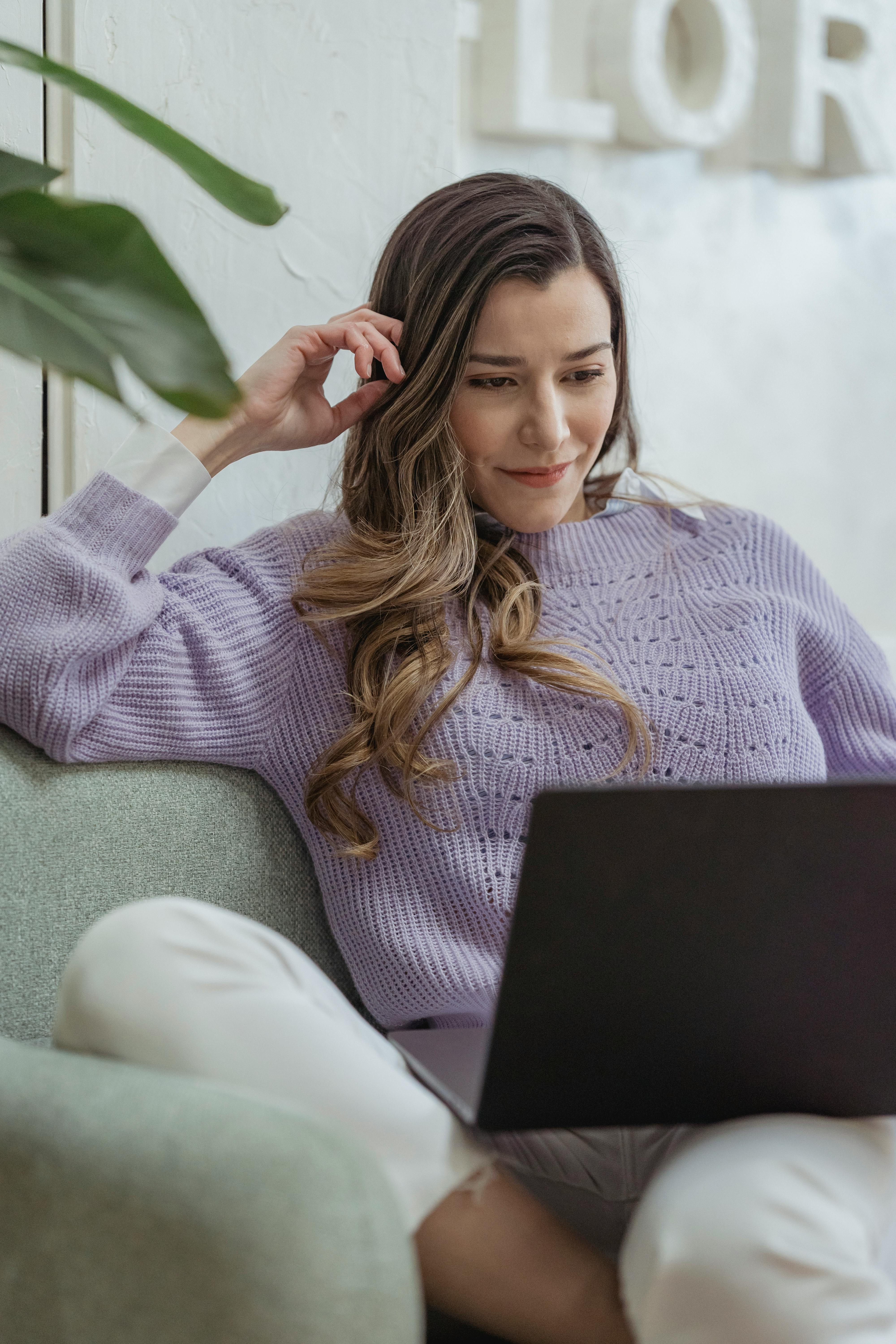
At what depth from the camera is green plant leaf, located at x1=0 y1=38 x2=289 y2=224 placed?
0.65m

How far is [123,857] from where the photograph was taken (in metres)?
1.16

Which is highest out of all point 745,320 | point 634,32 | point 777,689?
point 634,32

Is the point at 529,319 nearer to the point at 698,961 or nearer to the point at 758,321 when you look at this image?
the point at 698,961

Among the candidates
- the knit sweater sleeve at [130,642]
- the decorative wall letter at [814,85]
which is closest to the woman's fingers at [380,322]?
the knit sweater sleeve at [130,642]

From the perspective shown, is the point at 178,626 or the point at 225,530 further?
the point at 225,530

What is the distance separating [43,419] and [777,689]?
0.85 m

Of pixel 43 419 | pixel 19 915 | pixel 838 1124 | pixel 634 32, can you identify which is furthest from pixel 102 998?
pixel 634 32

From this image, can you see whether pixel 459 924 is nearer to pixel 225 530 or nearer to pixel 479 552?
pixel 479 552

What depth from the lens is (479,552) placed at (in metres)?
1.40

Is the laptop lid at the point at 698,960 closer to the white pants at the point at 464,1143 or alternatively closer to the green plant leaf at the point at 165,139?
the white pants at the point at 464,1143

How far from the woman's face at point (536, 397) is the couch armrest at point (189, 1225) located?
0.83 meters

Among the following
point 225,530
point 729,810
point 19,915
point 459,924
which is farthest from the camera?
point 225,530

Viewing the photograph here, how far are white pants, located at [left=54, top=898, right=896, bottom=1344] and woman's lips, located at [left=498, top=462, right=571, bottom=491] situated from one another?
0.67 m

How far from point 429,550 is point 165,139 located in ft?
2.33
